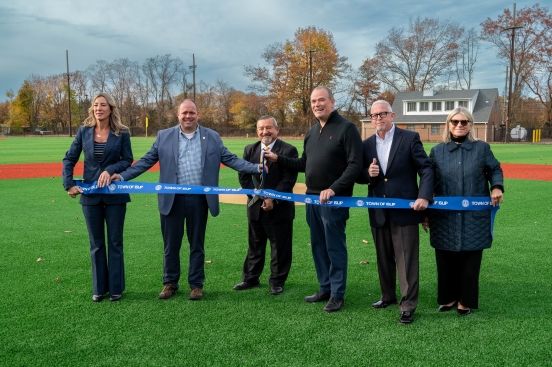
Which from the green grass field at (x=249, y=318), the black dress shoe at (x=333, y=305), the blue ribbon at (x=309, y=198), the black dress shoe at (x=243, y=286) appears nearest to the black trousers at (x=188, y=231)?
the blue ribbon at (x=309, y=198)

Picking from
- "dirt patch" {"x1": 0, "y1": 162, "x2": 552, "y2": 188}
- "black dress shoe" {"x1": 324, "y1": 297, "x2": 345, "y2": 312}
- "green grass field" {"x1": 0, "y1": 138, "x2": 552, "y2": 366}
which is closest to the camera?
"green grass field" {"x1": 0, "y1": 138, "x2": 552, "y2": 366}

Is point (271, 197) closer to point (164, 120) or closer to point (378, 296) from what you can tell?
point (378, 296)

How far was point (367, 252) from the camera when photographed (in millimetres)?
7266

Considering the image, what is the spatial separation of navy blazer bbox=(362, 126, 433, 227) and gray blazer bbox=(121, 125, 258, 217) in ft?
4.69

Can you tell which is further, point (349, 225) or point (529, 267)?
point (349, 225)

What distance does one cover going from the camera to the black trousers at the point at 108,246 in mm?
5301

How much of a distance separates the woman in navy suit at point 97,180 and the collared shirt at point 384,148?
2596 millimetres

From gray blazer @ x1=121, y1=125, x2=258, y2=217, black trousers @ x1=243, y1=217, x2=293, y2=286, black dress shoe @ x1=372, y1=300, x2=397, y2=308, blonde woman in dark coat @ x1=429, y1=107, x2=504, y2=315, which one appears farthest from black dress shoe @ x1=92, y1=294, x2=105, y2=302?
blonde woman in dark coat @ x1=429, y1=107, x2=504, y2=315

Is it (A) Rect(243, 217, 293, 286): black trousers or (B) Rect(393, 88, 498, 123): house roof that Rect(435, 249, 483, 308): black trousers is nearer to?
(A) Rect(243, 217, 293, 286): black trousers

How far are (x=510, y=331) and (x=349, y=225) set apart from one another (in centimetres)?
490

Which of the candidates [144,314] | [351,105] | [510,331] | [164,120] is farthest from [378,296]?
[164,120]

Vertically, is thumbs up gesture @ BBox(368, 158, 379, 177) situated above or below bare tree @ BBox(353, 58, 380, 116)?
below

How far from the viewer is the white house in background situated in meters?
59.0

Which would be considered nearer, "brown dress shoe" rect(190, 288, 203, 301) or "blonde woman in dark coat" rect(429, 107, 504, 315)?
"blonde woman in dark coat" rect(429, 107, 504, 315)
